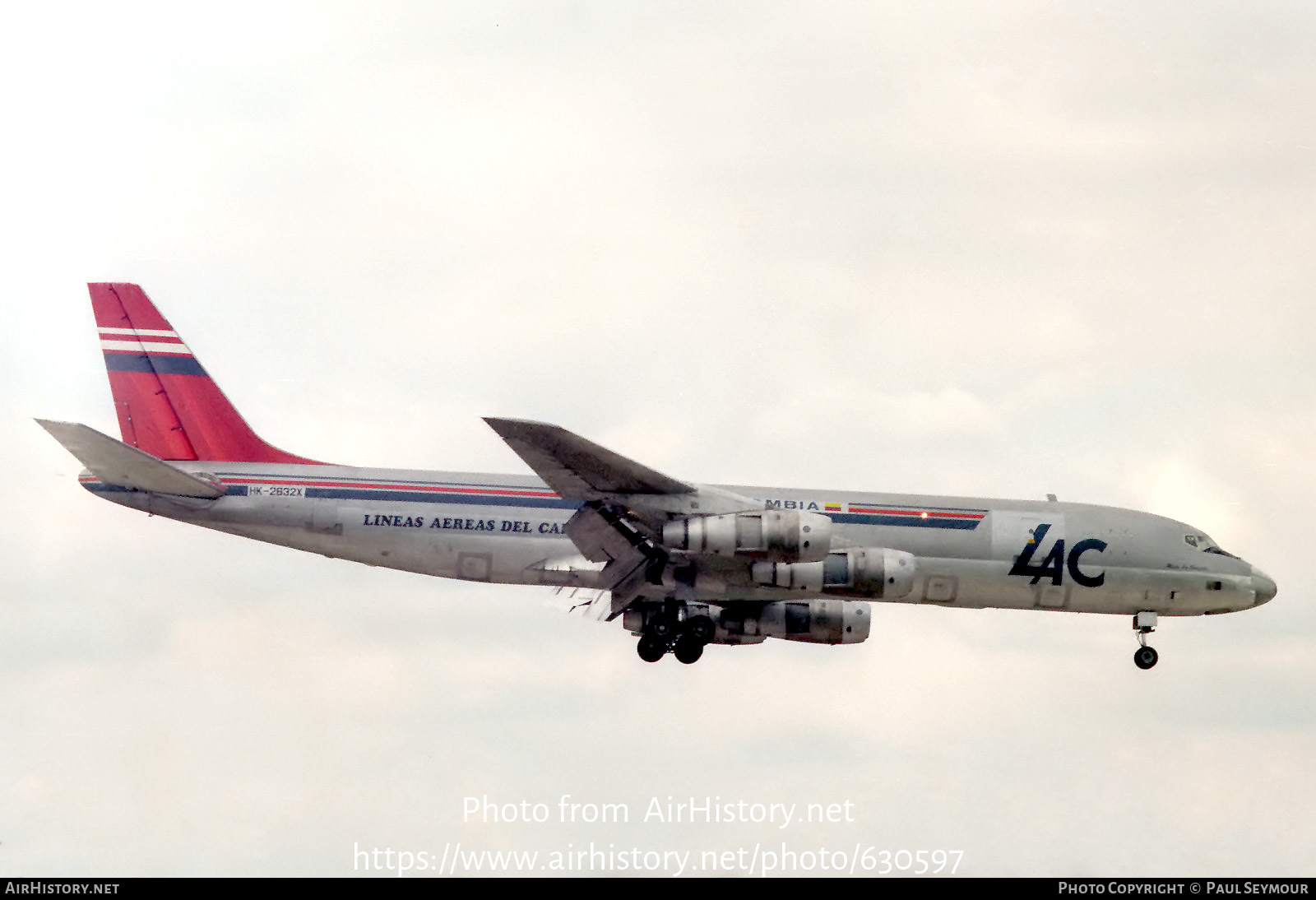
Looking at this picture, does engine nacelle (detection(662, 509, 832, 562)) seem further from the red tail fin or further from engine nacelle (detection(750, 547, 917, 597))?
the red tail fin

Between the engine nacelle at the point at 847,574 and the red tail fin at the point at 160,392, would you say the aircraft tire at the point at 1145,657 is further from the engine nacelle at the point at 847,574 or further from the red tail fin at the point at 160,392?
the red tail fin at the point at 160,392

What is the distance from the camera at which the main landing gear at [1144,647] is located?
142ft

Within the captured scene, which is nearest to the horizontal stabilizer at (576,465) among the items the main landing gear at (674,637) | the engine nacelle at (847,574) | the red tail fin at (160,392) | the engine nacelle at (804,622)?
the engine nacelle at (847,574)

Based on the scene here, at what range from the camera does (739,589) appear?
135 ft

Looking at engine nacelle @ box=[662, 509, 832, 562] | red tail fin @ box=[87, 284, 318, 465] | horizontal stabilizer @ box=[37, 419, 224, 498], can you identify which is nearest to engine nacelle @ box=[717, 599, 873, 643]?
engine nacelle @ box=[662, 509, 832, 562]

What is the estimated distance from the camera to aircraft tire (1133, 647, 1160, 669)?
142ft

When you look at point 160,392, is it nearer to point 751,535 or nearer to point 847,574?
point 751,535

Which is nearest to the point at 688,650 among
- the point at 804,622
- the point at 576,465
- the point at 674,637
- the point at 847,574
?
the point at 674,637

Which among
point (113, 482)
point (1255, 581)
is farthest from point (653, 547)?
point (1255, 581)

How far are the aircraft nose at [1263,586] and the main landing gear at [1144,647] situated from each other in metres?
2.78

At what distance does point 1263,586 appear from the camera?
144ft

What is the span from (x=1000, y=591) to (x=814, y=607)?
4.74 m

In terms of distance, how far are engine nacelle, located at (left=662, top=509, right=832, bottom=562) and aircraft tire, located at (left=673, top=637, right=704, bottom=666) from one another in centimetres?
528
